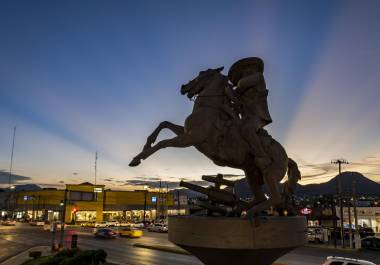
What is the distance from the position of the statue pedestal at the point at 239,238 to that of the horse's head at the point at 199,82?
2.80 m

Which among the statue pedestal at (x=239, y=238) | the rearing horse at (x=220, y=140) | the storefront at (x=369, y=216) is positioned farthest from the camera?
the storefront at (x=369, y=216)

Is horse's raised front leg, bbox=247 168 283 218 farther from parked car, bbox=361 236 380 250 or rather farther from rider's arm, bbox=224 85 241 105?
parked car, bbox=361 236 380 250

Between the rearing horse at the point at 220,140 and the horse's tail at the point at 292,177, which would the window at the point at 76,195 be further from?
the horse's tail at the point at 292,177

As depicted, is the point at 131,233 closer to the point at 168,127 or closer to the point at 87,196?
the point at 168,127

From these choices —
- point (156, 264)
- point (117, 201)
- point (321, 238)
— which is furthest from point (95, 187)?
point (156, 264)

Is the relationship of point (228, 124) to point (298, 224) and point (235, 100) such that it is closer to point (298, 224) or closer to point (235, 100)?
point (235, 100)

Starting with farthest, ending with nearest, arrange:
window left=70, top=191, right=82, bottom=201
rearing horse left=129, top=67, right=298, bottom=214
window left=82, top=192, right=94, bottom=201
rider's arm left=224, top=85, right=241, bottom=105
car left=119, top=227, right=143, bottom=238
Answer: window left=82, top=192, right=94, bottom=201 < window left=70, top=191, right=82, bottom=201 < car left=119, top=227, right=143, bottom=238 < rider's arm left=224, top=85, right=241, bottom=105 < rearing horse left=129, top=67, right=298, bottom=214

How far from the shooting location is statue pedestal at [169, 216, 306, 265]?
5.87 m

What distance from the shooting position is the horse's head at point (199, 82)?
24.4 feet

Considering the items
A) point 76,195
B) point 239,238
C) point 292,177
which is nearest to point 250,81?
point 292,177

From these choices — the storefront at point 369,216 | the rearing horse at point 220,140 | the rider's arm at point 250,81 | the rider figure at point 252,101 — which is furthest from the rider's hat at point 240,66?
the storefront at point 369,216

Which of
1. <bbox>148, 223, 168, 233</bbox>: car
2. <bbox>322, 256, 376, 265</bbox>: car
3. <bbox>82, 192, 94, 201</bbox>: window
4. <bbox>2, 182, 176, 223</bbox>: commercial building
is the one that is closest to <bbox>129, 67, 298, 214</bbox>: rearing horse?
<bbox>322, 256, 376, 265</bbox>: car

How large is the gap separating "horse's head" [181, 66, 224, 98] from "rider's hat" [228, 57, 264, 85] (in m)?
0.53

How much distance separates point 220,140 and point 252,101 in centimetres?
125
